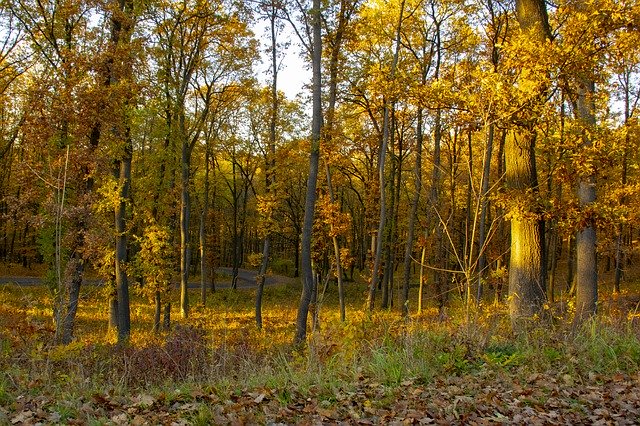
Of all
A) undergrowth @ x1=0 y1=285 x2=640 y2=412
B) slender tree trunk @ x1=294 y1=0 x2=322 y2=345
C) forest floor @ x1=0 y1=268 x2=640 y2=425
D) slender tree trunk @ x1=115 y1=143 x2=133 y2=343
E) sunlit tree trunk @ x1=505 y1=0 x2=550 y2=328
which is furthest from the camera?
slender tree trunk @ x1=115 y1=143 x2=133 y2=343

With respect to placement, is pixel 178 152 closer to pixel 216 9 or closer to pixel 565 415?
pixel 216 9

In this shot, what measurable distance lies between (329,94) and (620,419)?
1433 centimetres

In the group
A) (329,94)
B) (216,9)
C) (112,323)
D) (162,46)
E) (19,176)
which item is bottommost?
(112,323)

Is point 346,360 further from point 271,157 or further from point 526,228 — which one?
point 271,157

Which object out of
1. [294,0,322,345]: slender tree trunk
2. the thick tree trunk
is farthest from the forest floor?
[294,0,322,345]: slender tree trunk

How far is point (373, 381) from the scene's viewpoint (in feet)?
16.8

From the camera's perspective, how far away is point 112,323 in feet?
48.1

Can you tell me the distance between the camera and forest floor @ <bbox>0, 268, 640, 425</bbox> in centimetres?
412

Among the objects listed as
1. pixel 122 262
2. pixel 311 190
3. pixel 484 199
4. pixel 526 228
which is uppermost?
pixel 311 190

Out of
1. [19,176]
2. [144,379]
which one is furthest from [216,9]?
[144,379]

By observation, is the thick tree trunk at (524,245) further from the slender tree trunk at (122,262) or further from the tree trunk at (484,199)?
the slender tree trunk at (122,262)

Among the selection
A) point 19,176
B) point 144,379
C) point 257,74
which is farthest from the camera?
point 257,74

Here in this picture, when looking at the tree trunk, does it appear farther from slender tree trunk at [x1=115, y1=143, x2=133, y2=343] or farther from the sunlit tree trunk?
slender tree trunk at [x1=115, y1=143, x2=133, y2=343]

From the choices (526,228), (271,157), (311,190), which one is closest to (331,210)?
(271,157)
